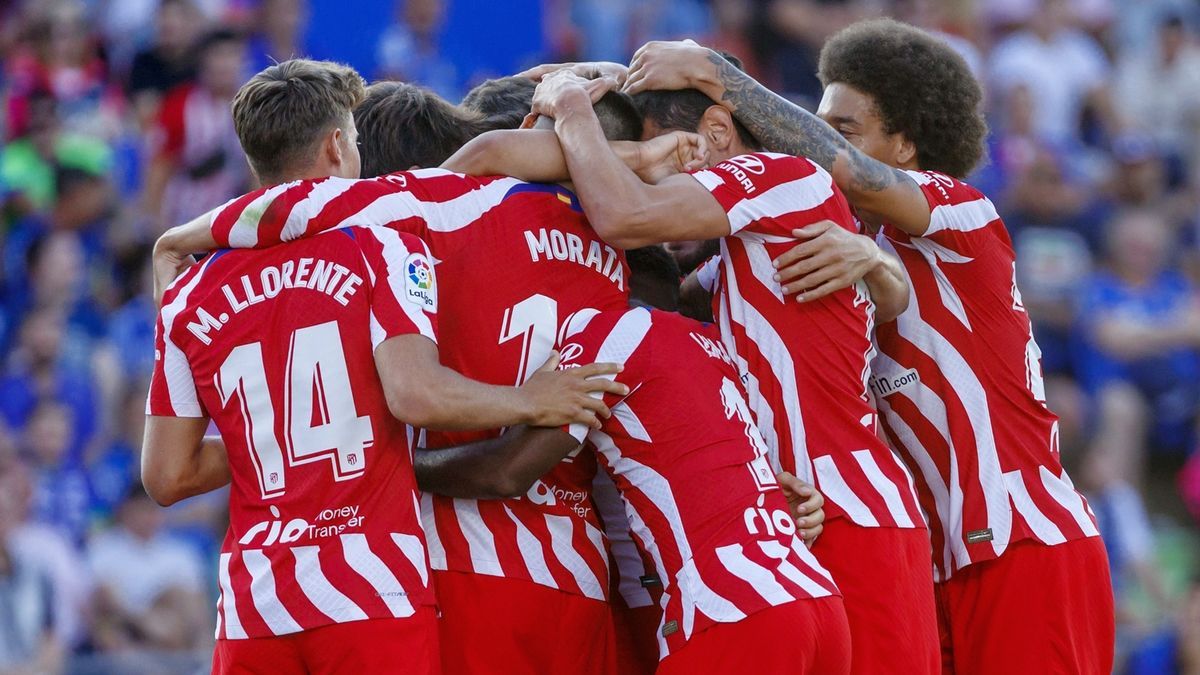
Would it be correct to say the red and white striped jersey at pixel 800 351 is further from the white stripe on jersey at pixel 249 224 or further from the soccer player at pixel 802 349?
the white stripe on jersey at pixel 249 224

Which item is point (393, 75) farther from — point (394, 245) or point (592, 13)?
point (394, 245)

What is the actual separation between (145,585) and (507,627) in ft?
17.6

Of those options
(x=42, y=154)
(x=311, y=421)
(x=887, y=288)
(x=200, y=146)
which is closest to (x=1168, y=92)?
(x=200, y=146)

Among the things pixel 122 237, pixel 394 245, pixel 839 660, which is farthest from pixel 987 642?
pixel 122 237

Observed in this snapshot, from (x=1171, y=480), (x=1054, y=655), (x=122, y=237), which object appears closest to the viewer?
(x=1054, y=655)

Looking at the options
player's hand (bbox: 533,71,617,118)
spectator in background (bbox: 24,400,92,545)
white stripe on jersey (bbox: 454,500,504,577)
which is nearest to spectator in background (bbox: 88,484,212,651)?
spectator in background (bbox: 24,400,92,545)

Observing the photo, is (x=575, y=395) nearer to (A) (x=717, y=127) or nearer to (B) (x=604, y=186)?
(B) (x=604, y=186)

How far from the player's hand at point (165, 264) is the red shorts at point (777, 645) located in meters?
1.99

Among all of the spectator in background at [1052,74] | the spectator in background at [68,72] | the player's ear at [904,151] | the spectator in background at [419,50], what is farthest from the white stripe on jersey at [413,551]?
the spectator in background at [1052,74]

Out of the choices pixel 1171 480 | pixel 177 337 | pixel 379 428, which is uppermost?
pixel 177 337

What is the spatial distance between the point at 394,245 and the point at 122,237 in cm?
669

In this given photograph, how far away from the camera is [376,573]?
4.71 metres

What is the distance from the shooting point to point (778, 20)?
1423cm

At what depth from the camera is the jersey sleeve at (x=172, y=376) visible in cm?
495
